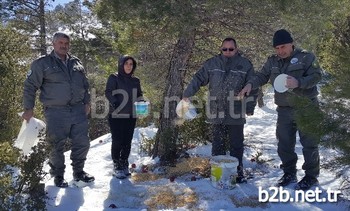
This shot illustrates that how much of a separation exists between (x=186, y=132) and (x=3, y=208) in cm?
409

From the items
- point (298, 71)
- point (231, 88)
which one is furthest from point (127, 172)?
point (298, 71)

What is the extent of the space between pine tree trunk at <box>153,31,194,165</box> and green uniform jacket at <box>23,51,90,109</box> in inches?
64.3

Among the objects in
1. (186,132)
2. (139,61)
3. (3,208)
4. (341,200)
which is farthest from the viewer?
(186,132)

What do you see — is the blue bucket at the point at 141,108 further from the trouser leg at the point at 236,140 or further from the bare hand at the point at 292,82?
the bare hand at the point at 292,82

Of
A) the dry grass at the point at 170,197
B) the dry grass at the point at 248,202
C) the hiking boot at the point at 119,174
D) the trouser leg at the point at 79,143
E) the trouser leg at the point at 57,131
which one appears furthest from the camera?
the hiking boot at the point at 119,174

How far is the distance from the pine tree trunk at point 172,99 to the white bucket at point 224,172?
4.14 feet

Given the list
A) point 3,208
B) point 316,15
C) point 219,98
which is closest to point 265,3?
point 316,15

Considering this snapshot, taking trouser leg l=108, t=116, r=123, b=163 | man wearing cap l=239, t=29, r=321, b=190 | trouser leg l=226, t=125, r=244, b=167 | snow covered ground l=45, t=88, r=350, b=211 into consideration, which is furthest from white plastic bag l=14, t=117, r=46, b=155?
man wearing cap l=239, t=29, r=321, b=190

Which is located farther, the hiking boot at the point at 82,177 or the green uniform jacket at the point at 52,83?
the hiking boot at the point at 82,177

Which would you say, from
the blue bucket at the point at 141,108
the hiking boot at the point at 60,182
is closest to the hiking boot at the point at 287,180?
the blue bucket at the point at 141,108

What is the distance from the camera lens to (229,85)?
5.15m

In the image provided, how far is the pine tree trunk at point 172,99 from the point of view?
6.09m

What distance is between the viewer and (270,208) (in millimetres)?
4266

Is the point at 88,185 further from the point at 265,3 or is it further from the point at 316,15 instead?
the point at 316,15
